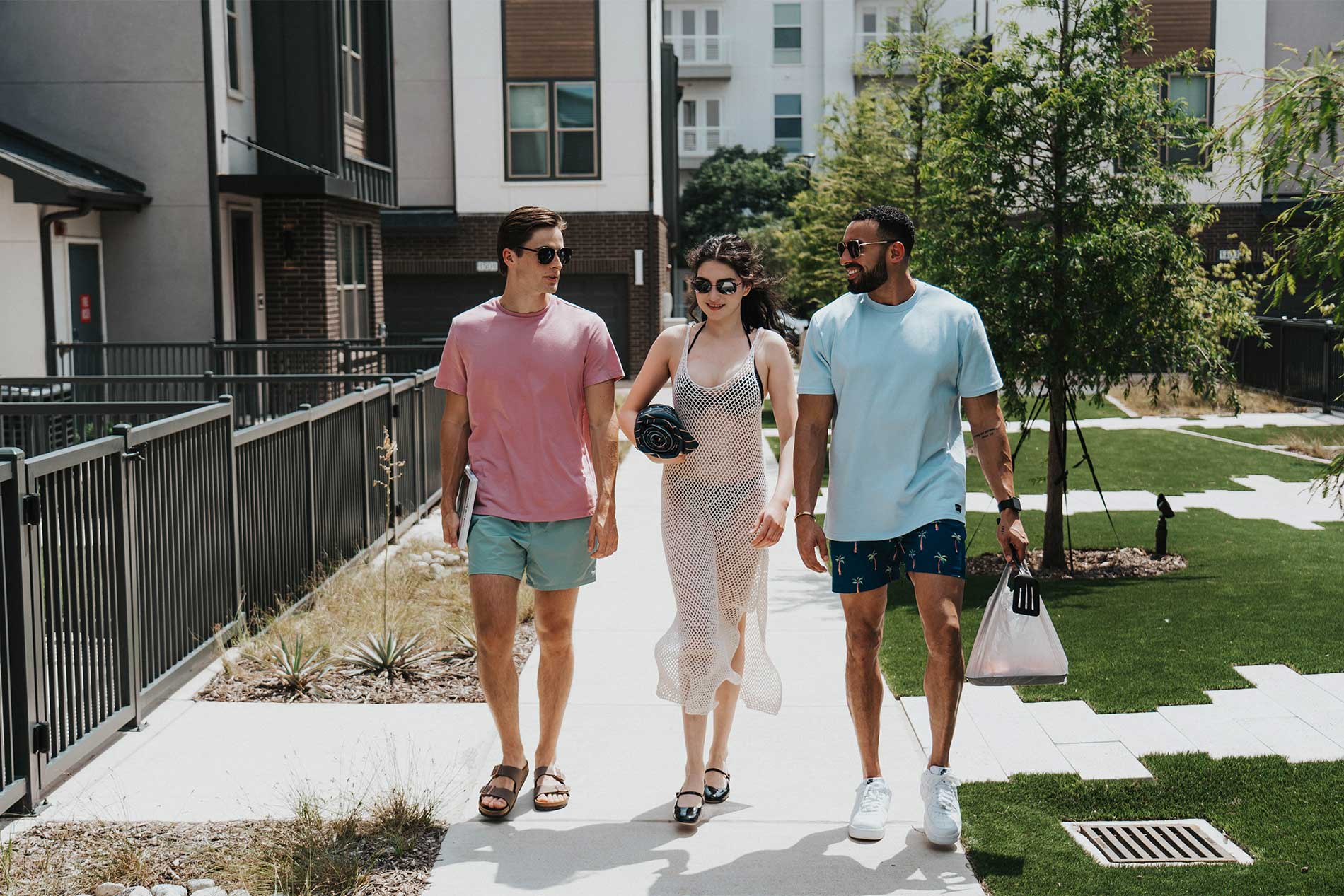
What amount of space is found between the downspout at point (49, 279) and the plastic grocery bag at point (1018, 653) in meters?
13.6

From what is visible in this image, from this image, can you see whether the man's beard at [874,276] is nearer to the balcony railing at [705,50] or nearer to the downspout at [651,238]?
the downspout at [651,238]

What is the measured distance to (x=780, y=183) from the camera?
5722 centimetres

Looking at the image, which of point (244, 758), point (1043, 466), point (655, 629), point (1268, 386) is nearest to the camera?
point (244, 758)

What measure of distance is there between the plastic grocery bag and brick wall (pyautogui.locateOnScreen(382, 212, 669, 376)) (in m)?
27.3

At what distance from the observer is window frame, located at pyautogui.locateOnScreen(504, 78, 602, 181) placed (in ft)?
104

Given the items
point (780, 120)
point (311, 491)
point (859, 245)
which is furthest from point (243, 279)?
point (780, 120)

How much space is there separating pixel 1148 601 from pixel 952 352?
4.81 m

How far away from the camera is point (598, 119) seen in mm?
31688

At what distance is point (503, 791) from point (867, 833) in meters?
1.33

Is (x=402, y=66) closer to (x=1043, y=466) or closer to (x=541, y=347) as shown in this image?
(x=1043, y=466)

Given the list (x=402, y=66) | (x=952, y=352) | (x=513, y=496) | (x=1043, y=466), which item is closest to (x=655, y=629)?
(x=513, y=496)

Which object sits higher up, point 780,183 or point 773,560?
point 780,183

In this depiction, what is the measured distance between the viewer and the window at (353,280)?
2134cm

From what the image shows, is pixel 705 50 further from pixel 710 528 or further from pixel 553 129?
pixel 710 528
